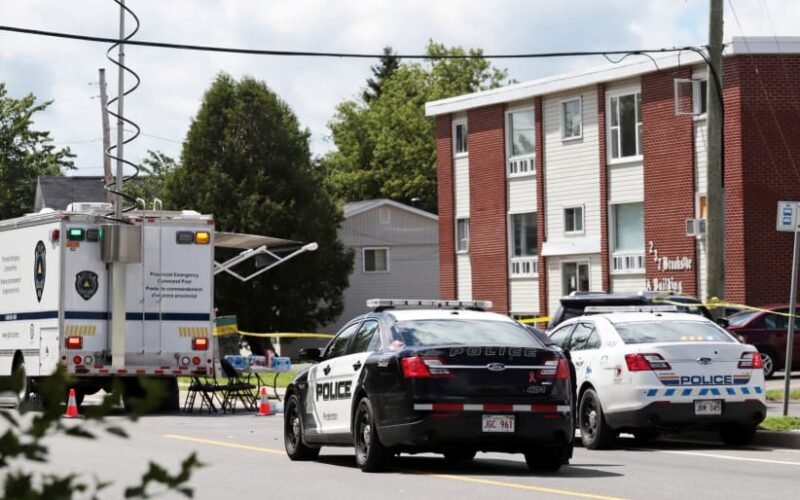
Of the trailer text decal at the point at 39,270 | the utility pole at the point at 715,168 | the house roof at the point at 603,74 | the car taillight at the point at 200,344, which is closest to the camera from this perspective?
the utility pole at the point at 715,168

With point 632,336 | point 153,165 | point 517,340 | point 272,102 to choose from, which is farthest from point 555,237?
point 153,165

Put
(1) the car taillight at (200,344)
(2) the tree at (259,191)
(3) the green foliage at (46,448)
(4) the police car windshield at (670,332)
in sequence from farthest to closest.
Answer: (2) the tree at (259,191)
(1) the car taillight at (200,344)
(4) the police car windshield at (670,332)
(3) the green foliage at (46,448)

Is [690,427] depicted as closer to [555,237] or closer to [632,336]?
[632,336]

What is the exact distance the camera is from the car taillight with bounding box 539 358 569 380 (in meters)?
13.4

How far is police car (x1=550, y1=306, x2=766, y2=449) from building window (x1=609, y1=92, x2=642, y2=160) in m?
25.0

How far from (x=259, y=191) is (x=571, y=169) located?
43.8ft

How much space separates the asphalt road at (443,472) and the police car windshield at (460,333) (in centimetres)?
115

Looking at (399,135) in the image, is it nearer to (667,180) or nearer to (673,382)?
(667,180)

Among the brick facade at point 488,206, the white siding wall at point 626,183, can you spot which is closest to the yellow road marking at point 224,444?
the white siding wall at point 626,183

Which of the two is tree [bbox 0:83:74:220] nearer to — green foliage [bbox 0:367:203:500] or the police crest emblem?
the police crest emblem

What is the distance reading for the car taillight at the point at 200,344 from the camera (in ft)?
79.3

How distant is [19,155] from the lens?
6538 centimetres

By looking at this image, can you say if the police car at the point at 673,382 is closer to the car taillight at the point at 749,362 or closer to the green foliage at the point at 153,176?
the car taillight at the point at 749,362

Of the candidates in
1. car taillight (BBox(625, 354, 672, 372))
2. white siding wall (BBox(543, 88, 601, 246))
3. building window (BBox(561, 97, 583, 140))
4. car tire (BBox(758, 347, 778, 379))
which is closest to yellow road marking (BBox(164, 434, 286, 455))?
car taillight (BBox(625, 354, 672, 372))
